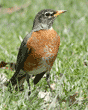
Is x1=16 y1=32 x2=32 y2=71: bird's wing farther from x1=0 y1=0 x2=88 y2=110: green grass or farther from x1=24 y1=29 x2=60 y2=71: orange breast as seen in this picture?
x1=0 y1=0 x2=88 y2=110: green grass

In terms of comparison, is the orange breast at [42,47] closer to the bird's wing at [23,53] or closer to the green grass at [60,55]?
the bird's wing at [23,53]

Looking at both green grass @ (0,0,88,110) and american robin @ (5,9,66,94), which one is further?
green grass @ (0,0,88,110)

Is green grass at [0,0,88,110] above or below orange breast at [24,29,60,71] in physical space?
below

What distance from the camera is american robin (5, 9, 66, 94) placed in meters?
A: 2.90

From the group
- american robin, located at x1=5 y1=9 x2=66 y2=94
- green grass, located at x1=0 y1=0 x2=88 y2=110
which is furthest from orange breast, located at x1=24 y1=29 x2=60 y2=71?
green grass, located at x1=0 y1=0 x2=88 y2=110

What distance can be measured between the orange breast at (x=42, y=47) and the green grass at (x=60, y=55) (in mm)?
497

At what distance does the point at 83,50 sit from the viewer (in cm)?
451

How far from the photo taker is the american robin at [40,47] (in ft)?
9.52

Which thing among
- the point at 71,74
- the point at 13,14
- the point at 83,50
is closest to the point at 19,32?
the point at 13,14

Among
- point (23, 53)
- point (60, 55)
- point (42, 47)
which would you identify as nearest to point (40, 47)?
point (42, 47)

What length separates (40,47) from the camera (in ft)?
9.46

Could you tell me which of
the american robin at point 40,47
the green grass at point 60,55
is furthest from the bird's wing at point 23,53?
the green grass at point 60,55

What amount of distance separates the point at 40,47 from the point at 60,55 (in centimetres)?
153

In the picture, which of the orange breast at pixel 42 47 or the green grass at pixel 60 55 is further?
the green grass at pixel 60 55
